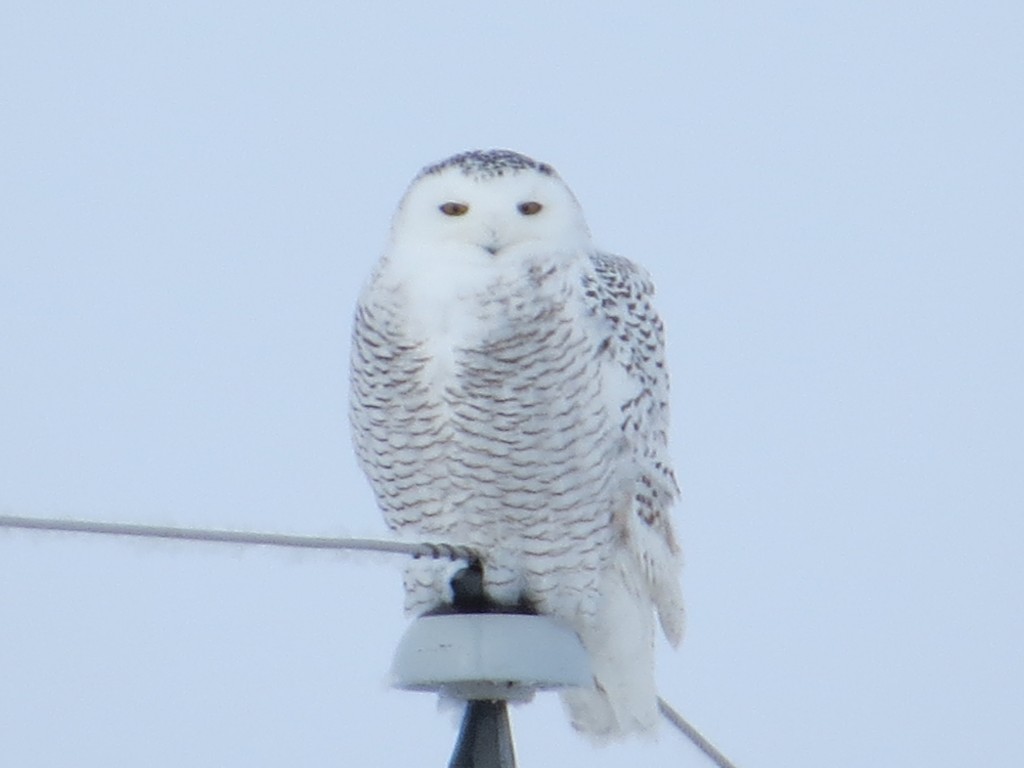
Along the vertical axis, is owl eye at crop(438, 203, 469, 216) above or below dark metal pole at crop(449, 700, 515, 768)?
above

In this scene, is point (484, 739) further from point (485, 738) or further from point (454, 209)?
point (454, 209)

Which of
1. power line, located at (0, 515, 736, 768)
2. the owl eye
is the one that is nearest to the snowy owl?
the owl eye

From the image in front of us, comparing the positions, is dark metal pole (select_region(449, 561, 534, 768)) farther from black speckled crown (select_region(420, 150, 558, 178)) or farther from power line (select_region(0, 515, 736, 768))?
black speckled crown (select_region(420, 150, 558, 178))

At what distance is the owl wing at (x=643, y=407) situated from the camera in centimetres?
390

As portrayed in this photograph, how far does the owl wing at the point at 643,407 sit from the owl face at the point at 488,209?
5.8 inches

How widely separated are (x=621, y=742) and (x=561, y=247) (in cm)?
118

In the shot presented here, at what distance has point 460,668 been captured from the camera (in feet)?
8.55

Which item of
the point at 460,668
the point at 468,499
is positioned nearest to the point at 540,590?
the point at 468,499

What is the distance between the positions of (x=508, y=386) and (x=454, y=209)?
0.39 meters

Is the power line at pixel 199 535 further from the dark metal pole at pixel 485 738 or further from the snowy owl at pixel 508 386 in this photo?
the snowy owl at pixel 508 386

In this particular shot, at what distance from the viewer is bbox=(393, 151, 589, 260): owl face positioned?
3768 millimetres

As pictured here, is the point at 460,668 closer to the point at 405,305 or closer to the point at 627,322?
the point at 405,305

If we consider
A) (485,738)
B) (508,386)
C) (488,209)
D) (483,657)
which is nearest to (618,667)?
(508,386)

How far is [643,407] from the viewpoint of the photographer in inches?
158
